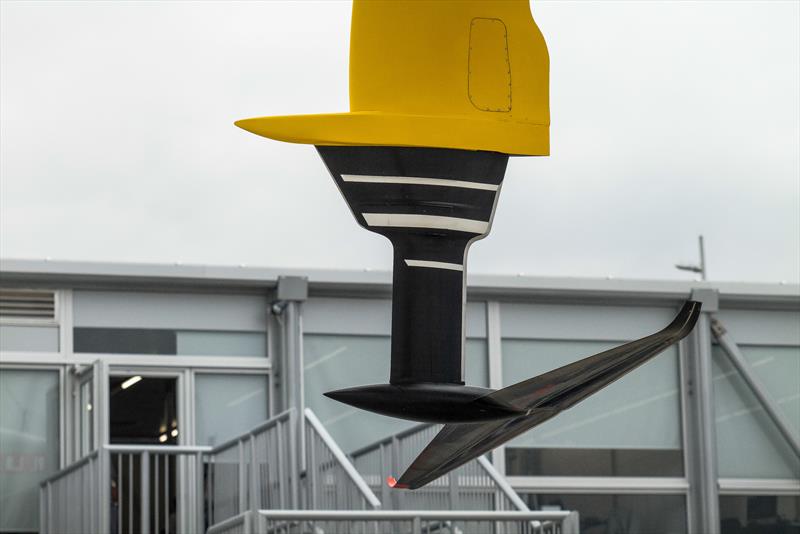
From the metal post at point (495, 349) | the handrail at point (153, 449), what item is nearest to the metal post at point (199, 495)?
the handrail at point (153, 449)

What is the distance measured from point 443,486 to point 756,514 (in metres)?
3.61

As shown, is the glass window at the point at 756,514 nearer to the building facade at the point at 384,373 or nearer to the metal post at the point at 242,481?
the building facade at the point at 384,373

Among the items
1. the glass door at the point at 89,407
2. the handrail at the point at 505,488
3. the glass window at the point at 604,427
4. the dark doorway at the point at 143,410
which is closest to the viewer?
the handrail at the point at 505,488

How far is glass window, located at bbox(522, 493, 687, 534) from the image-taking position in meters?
13.5

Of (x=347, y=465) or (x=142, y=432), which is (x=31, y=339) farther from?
(x=347, y=465)

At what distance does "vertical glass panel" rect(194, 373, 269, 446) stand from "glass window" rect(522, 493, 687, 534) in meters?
2.35

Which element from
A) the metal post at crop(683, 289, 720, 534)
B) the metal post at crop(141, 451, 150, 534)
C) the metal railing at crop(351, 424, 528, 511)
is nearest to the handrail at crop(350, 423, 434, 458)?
the metal railing at crop(351, 424, 528, 511)

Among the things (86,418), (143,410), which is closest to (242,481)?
(86,418)

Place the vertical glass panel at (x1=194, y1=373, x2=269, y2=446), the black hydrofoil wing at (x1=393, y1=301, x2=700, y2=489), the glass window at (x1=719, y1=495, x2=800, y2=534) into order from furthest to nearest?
the glass window at (x1=719, y1=495, x2=800, y2=534) → the vertical glass panel at (x1=194, y1=373, x2=269, y2=446) → the black hydrofoil wing at (x1=393, y1=301, x2=700, y2=489)

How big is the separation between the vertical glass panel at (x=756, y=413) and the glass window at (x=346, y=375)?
2.29 m

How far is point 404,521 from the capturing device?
9.94 meters

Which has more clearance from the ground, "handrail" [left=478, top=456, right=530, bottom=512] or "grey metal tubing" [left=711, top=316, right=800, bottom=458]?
"grey metal tubing" [left=711, top=316, right=800, bottom=458]

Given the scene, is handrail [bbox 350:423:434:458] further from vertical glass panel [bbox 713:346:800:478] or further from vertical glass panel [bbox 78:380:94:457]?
vertical glass panel [bbox 713:346:800:478]

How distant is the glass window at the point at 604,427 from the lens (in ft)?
44.5
